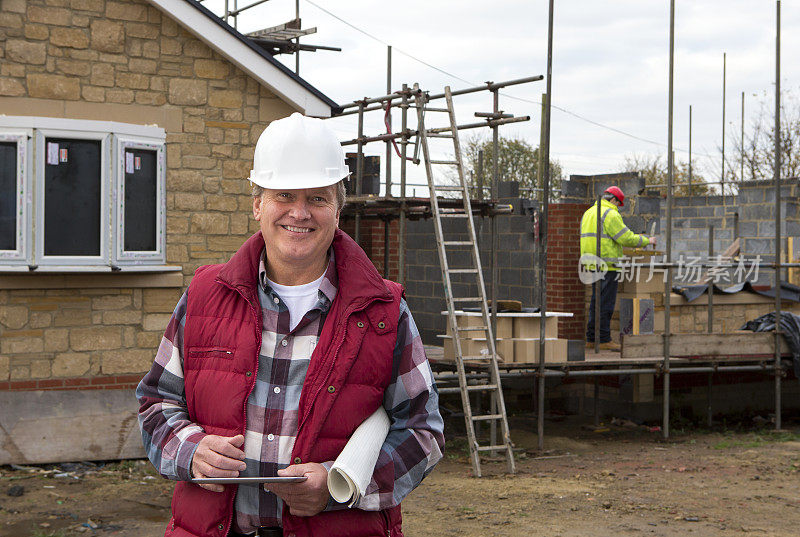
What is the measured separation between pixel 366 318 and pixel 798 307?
39.3 feet

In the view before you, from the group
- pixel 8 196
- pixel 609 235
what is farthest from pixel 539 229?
pixel 8 196

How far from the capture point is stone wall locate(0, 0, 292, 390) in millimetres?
9125

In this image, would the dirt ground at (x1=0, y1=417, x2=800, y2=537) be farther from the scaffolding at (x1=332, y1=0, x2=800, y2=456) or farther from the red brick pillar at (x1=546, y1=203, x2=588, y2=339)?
the red brick pillar at (x1=546, y1=203, x2=588, y2=339)

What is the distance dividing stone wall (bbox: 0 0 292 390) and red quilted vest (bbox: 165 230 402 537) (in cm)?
709

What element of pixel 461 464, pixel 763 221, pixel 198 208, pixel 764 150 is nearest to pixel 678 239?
pixel 763 221

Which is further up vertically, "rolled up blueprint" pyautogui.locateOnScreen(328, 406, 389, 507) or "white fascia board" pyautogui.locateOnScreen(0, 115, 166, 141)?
"white fascia board" pyautogui.locateOnScreen(0, 115, 166, 141)

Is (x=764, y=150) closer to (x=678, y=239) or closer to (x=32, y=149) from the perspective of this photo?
(x=678, y=239)

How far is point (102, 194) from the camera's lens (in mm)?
9320

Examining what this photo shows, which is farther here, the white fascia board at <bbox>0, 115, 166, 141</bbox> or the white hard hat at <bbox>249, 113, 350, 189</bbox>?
the white fascia board at <bbox>0, 115, 166, 141</bbox>

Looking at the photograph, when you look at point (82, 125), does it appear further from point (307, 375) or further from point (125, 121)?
point (307, 375)

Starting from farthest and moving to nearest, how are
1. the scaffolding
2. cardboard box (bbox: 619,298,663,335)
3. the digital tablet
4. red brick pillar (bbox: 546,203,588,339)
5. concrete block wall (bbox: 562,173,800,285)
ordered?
concrete block wall (bbox: 562,173,800,285) < red brick pillar (bbox: 546,203,588,339) < cardboard box (bbox: 619,298,663,335) < the scaffolding < the digital tablet

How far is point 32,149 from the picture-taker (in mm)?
9008

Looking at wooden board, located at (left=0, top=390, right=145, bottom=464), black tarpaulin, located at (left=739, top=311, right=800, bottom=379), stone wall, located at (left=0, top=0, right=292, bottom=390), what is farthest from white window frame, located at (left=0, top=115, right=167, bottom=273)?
black tarpaulin, located at (left=739, top=311, right=800, bottom=379)

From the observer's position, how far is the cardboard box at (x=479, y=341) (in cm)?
1019
